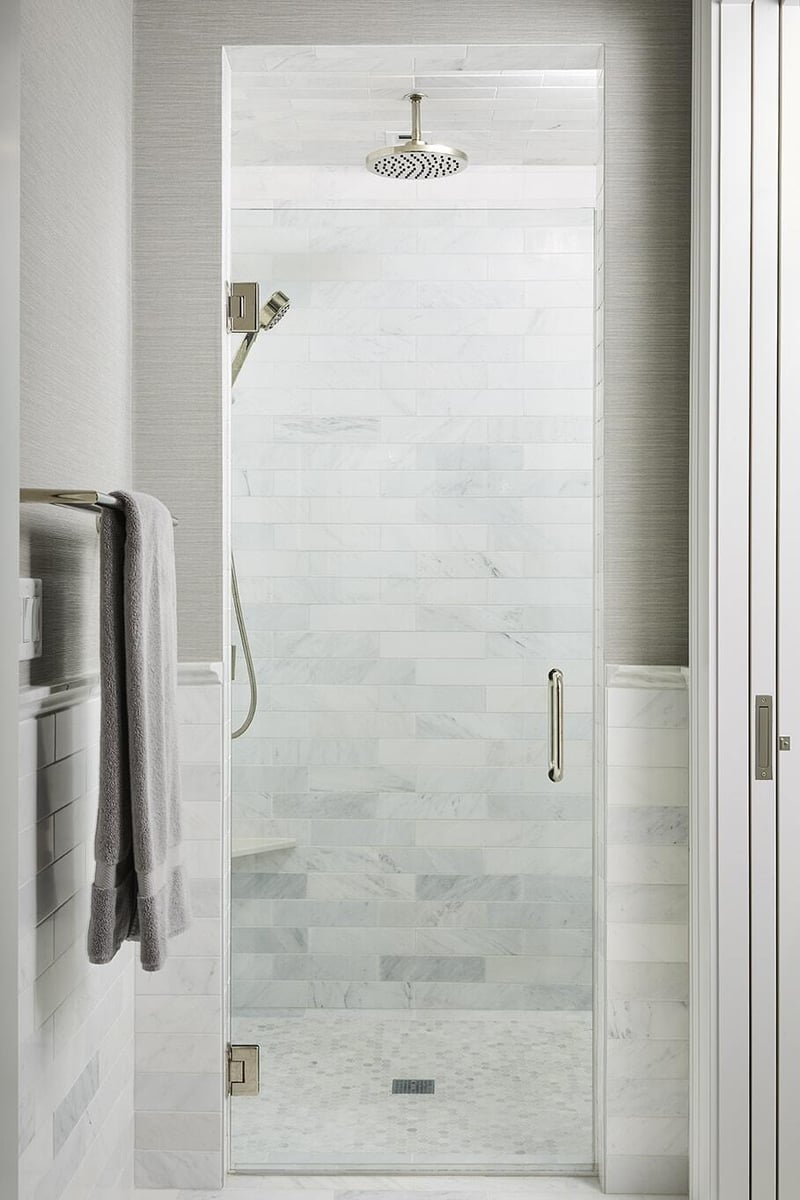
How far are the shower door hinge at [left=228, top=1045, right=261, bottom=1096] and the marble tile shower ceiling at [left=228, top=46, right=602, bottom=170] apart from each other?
184 centimetres

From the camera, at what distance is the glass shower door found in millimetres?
2592

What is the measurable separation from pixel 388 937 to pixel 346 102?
193cm

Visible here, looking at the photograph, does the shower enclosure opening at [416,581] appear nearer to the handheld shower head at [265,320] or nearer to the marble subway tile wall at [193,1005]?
the handheld shower head at [265,320]

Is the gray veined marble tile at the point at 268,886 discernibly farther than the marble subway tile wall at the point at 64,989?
Yes

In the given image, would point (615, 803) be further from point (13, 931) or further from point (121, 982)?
point (13, 931)

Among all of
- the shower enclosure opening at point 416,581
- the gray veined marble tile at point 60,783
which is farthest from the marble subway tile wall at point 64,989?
the shower enclosure opening at point 416,581

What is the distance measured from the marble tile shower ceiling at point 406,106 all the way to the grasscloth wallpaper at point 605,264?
0.12ft

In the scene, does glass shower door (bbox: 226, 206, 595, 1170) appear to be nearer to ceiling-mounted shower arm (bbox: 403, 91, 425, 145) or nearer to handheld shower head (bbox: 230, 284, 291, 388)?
handheld shower head (bbox: 230, 284, 291, 388)

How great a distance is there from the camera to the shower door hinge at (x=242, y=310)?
2072 mm

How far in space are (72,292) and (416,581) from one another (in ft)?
3.92

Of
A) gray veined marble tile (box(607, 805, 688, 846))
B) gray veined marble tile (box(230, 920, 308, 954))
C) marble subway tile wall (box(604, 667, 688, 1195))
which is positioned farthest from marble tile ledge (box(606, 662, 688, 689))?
gray veined marble tile (box(230, 920, 308, 954))

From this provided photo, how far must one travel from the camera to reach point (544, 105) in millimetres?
2457

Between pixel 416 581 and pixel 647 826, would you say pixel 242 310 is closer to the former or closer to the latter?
pixel 416 581

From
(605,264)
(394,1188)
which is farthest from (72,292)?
(394,1188)
